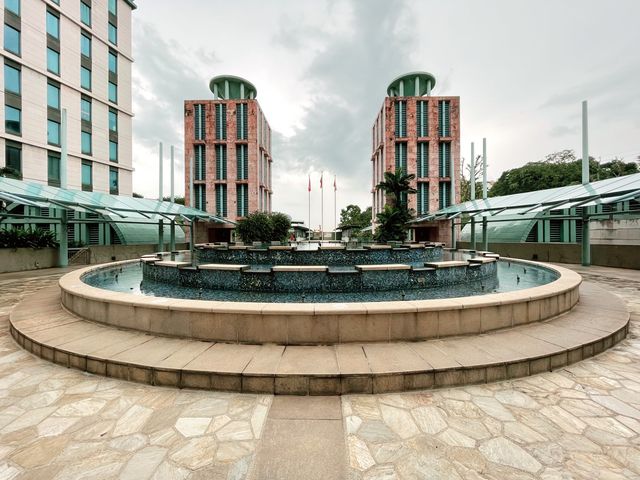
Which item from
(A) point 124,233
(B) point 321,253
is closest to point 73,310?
(B) point 321,253

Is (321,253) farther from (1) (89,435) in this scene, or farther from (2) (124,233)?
(2) (124,233)

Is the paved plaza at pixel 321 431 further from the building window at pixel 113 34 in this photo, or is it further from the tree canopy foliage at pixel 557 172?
the tree canopy foliage at pixel 557 172

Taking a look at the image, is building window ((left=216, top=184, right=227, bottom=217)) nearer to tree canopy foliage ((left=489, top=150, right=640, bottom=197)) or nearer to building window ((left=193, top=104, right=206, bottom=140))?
building window ((left=193, top=104, right=206, bottom=140))

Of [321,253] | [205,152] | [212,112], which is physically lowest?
[321,253]

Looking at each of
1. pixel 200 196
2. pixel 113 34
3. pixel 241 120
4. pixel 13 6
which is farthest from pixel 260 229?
pixel 113 34

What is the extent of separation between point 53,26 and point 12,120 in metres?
11.3

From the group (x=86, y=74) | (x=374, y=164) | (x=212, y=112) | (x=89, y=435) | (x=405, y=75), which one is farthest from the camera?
(x=374, y=164)

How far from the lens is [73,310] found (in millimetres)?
5445

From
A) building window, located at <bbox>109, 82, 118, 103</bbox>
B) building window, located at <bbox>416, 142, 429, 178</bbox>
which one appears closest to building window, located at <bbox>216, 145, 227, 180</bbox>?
building window, located at <bbox>109, 82, 118, 103</bbox>

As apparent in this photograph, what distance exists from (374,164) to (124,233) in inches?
1447

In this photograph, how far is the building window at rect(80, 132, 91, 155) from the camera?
2892cm

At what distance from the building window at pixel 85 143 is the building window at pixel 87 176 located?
1.19 metres

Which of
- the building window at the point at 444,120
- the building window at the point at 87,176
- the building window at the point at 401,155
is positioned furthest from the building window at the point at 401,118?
the building window at the point at 87,176

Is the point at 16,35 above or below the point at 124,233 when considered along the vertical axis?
above
